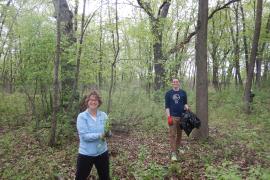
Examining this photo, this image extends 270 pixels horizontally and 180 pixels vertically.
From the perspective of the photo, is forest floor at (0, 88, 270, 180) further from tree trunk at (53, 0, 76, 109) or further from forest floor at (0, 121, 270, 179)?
tree trunk at (53, 0, 76, 109)

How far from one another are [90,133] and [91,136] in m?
0.07

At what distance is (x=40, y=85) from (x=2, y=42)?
5.29 metres

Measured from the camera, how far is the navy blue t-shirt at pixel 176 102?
7824 mm

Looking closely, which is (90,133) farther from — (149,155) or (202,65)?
(202,65)

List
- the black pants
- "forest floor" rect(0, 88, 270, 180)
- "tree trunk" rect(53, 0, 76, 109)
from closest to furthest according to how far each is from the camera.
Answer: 1. the black pants
2. "forest floor" rect(0, 88, 270, 180)
3. "tree trunk" rect(53, 0, 76, 109)

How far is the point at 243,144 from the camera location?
9234 millimetres

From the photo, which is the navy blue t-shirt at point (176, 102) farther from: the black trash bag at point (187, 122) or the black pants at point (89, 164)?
the black pants at point (89, 164)

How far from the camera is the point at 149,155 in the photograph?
8.33 meters

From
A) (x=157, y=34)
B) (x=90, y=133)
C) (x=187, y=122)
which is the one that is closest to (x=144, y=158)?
(x=187, y=122)

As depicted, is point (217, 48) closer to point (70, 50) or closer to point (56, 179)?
point (70, 50)

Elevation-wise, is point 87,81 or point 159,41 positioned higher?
point 159,41

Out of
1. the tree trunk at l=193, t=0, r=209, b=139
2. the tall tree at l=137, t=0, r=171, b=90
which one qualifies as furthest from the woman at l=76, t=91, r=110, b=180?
the tall tree at l=137, t=0, r=171, b=90

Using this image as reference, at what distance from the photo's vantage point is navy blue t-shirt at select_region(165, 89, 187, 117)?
7824 millimetres

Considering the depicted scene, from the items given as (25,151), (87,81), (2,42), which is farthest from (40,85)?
(2,42)
